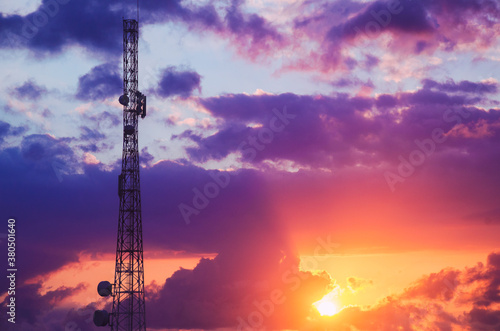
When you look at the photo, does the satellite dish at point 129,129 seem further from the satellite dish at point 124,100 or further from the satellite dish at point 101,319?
the satellite dish at point 101,319

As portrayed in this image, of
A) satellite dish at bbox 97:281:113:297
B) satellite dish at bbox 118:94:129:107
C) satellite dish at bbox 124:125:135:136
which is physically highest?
satellite dish at bbox 118:94:129:107

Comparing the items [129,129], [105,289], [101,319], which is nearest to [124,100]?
[129,129]

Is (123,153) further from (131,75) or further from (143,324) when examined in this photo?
(143,324)

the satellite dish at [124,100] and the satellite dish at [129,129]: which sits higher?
the satellite dish at [124,100]

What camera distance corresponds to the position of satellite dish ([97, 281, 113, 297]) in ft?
334

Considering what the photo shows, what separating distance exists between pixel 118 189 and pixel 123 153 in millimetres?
6619

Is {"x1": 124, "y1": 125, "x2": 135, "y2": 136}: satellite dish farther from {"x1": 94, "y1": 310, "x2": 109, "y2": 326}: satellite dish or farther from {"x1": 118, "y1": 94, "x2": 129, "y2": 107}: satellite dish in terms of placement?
{"x1": 94, "y1": 310, "x2": 109, "y2": 326}: satellite dish

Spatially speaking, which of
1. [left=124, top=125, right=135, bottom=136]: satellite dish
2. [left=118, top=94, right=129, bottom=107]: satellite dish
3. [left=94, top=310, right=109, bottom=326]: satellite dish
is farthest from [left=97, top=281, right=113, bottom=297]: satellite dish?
[left=118, top=94, right=129, bottom=107]: satellite dish

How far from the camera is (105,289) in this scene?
101812 mm

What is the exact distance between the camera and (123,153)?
106m

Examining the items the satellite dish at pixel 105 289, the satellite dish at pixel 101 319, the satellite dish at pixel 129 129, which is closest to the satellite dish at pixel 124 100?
the satellite dish at pixel 129 129

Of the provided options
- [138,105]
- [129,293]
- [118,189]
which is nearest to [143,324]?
[129,293]

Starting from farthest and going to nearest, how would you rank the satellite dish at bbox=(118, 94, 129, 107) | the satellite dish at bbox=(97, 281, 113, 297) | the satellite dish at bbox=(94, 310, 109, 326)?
the satellite dish at bbox=(118, 94, 129, 107), the satellite dish at bbox=(97, 281, 113, 297), the satellite dish at bbox=(94, 310, 109, 326)

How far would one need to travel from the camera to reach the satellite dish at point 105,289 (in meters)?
102
